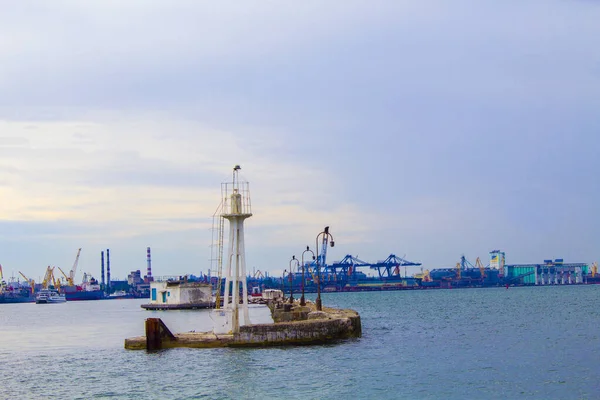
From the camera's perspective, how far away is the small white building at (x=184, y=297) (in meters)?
108

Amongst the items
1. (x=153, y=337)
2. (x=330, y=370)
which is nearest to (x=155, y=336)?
(x=153, y=337)

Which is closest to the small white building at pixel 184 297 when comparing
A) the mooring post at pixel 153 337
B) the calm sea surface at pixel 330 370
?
the calm sea surface at pixel 330 370

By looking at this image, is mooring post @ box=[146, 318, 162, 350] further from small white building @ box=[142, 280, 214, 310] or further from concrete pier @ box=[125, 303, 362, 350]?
small white building @ box=[142, 280, 214, 310]

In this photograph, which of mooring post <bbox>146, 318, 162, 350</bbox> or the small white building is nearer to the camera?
mooring post <bbox>146, 318, 162, 350</bbox>

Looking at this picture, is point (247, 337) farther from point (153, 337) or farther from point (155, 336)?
point (153, 337)

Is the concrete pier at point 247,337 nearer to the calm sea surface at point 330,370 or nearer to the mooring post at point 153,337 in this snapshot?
the mooring post at point 153,337

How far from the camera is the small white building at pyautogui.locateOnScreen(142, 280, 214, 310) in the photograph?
108 m

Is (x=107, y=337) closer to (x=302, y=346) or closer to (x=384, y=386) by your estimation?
(x=302, y=346)

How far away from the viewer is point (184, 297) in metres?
108

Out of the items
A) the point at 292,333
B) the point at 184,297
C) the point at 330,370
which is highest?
the point at 292,333

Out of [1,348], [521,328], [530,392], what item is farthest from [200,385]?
[521,328]

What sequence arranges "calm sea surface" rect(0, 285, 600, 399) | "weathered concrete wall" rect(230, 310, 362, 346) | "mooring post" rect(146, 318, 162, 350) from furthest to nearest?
1. "weathered concrete wall" rect(230, 310, 362, 346)
2. "mooring post" rect(146, 318, 162, 350)
3. "calm sea surface" rect(0, 285, 600, 399)

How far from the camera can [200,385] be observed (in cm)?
2917

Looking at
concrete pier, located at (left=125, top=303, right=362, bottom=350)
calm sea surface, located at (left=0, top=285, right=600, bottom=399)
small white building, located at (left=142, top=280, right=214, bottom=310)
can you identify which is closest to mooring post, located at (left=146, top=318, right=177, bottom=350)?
concrete pier, located at (left=125, top=303, right=362, bottom=350)
